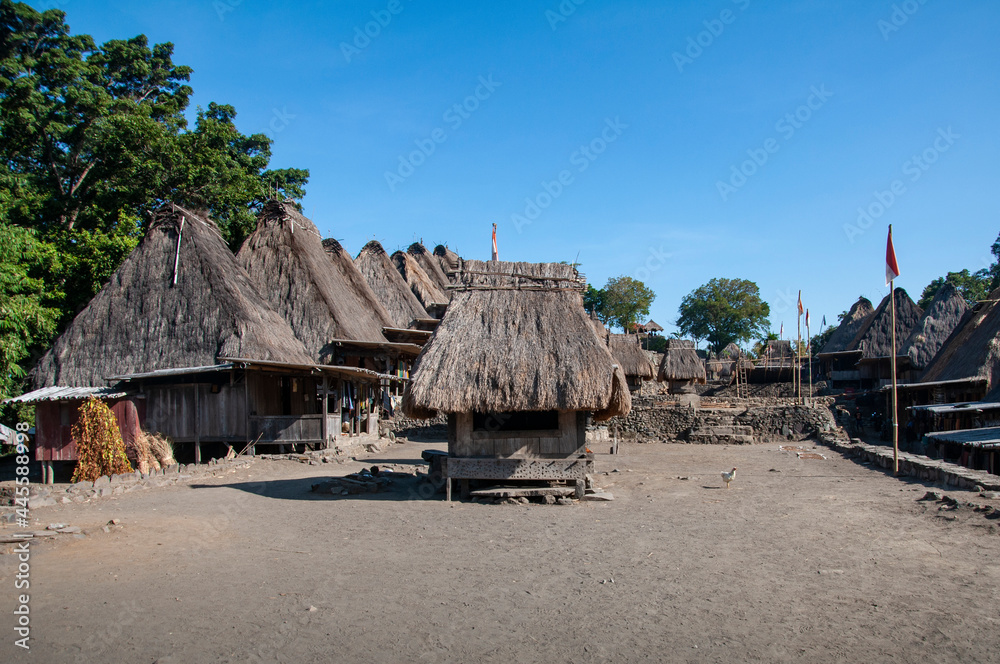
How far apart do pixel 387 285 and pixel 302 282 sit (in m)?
10.1

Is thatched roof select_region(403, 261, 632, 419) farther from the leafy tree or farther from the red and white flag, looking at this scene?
the leafy tree

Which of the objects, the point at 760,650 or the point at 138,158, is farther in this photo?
the point at 138,158

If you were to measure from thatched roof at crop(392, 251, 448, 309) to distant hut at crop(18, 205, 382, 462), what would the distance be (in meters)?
16.4

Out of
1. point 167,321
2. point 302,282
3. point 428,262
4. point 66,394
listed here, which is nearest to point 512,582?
point 66,394

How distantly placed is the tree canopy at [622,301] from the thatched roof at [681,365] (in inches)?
717

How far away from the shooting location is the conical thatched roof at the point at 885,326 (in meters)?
35.8

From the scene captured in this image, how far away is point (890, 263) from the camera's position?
13.8 m

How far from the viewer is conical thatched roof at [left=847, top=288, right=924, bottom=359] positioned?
117 feet

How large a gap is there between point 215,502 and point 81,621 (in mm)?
5795

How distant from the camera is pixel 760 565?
696 centimetres

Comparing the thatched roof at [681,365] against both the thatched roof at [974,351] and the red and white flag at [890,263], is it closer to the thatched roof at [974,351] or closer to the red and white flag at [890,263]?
the thatched roof at [974,351]

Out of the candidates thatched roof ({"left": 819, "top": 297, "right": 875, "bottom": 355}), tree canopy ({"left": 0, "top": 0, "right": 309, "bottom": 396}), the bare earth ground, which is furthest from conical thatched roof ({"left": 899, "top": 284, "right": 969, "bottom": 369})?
tree canopy ({"left": 0, "top": 0, "right": 309, "bottom": 396})

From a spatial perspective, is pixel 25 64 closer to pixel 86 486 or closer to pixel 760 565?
pixel 86 486

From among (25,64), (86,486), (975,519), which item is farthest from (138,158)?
(975,519)
